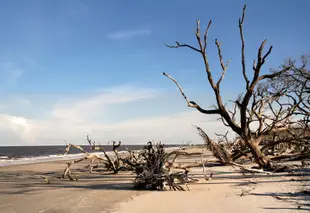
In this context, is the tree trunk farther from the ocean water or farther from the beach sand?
the ocean water

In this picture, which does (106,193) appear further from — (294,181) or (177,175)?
(294,181)

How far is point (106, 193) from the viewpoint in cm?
904

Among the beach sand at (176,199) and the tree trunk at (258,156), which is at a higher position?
the tree trunk at (258,156)

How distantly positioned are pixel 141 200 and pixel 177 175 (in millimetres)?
2021

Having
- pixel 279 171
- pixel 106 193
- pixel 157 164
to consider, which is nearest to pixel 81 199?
pixel 106 193

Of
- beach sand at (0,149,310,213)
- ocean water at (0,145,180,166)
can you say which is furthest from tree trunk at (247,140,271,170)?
ocean water at (0,145,180,166)

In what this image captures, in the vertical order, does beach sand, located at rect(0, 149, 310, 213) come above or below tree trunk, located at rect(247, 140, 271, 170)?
below

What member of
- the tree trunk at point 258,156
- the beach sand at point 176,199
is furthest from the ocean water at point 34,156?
the tree trunk at point 258,156

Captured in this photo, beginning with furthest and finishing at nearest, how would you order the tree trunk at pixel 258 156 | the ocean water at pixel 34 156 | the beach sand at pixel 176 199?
the ocean water at pixel 34 156, the tree trunk at pixel 258 156, the beach sand at pixel 176 199

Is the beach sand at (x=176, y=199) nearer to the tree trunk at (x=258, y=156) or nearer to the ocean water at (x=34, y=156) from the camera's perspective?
the tree trunk at (x=258, y=156)

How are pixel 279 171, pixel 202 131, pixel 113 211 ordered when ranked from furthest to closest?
pixel 202 131
pixel 279 171
pixel 113 211

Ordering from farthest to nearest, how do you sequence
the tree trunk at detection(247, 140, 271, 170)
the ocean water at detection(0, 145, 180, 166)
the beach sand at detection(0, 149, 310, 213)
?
the ocean water at detection(0, 145, 180, 166) → the tree trunk at detection(247, 140, 271, 170) → the beach sand at detection(0, 149, 310, 213)

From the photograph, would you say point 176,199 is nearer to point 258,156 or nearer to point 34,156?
point 258,156

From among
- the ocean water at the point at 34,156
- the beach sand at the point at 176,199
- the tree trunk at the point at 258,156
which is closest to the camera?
the beach sand at the point at 176,199
